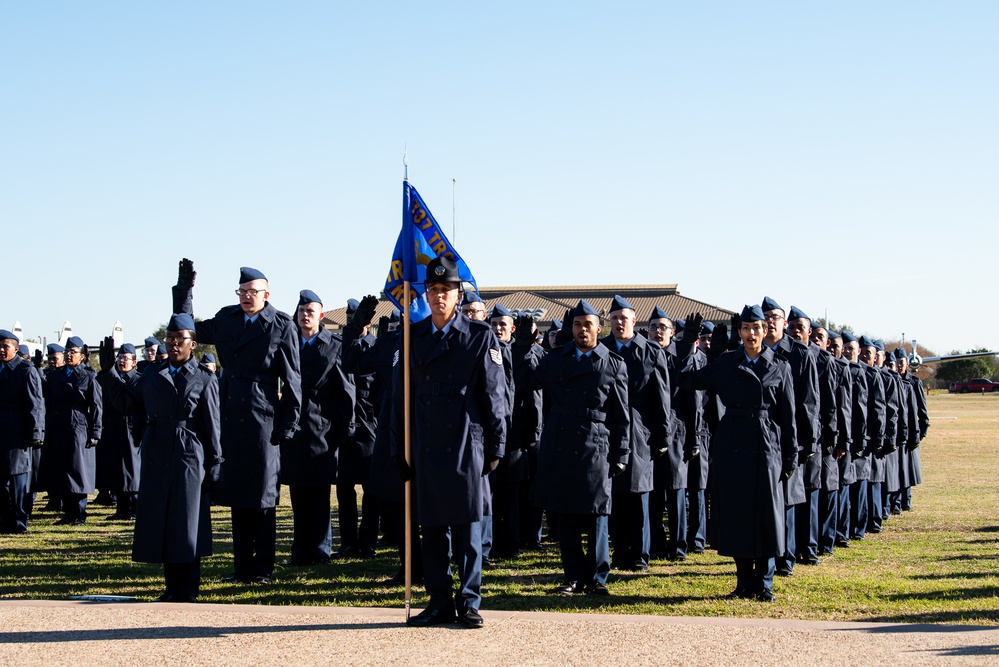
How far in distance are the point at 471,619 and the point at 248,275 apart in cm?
360

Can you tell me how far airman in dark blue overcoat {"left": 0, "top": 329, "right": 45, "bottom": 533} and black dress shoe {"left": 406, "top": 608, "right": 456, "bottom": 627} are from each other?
307 inches

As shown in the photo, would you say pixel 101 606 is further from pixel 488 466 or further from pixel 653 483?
pixel 653 483

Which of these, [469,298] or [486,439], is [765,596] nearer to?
[486,439]

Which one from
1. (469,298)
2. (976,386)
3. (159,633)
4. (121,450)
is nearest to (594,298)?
(976,386)

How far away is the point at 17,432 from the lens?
44.4 ft

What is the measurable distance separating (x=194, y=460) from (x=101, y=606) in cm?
114

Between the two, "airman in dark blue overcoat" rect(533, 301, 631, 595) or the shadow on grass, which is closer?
the shadow on grass

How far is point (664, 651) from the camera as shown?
639 centimetres

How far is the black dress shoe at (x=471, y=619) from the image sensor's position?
702cm

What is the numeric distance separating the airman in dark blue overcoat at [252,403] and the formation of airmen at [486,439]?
16 millimetres

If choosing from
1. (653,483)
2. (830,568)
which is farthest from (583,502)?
(830,568)

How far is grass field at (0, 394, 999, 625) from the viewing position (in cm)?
811

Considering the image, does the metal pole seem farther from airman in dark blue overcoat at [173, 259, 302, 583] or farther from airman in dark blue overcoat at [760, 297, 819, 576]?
airman in dark blue overcoat at [760, 297, 819, 576]

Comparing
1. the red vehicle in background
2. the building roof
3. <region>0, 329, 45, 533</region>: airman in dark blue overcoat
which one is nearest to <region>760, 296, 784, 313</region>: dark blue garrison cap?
<region>0, 329, 45, 533</region>: airman in dark blue overcoat
